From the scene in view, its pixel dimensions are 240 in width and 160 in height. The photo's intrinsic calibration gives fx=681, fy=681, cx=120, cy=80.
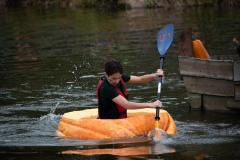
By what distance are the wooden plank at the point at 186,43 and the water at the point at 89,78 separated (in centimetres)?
107

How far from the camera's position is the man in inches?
365

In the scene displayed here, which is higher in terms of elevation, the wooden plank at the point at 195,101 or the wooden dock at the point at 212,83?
the wooden dock at the point at 212,83

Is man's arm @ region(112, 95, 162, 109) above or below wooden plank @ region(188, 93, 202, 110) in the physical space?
above

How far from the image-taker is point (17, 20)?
33.0m

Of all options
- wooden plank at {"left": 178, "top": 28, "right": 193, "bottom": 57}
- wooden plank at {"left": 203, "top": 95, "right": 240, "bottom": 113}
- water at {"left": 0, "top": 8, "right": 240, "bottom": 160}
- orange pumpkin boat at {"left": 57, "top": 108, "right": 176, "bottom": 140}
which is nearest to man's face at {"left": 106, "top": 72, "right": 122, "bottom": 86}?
orange pumpkin boat at {"left": 57, "top": 108, "right": 176, "bottom": 140}

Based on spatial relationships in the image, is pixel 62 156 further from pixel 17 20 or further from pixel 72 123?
pixel 17 20

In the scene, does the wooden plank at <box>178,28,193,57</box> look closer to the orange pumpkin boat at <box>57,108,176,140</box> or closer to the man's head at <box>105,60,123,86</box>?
the orange pumpkin boat at <box>57,108,176,140</box>

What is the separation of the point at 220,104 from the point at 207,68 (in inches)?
27.5

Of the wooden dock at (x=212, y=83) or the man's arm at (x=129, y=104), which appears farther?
the wooden dock at (x=212, y=83)

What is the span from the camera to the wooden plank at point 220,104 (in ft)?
37.7

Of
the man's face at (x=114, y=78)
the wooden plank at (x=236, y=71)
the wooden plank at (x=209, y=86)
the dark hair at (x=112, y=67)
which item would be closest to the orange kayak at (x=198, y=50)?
the wooden plank at (x=209, y=86)

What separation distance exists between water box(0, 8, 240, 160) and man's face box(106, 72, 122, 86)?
853 millimetres

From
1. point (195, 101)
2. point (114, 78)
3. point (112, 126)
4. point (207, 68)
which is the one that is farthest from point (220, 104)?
point (114, 78)

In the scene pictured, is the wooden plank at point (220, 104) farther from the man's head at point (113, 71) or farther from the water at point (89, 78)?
the man's head at point (113, 71)
